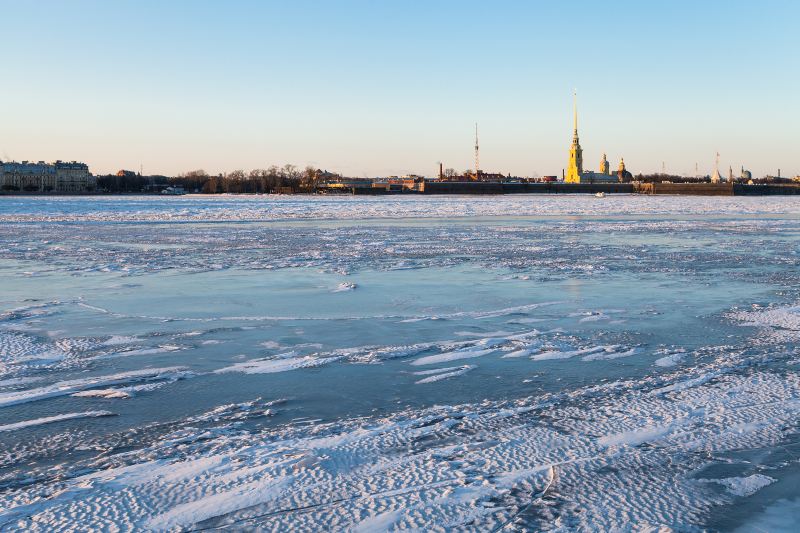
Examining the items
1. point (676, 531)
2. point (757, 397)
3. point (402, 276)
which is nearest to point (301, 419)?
point (676, 531)

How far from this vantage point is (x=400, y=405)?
14.3 ft

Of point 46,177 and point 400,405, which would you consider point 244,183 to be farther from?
point 400,405

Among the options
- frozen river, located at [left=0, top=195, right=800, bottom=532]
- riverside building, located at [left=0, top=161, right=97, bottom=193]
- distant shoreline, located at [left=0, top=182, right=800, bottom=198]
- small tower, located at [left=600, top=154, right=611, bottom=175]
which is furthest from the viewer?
small tower, located at [left=600, top=154, right=611, bottom=175]

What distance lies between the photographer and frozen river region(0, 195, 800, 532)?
3.02m

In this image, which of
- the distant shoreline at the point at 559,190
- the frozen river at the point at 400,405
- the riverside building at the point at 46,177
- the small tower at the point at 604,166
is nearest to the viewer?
the frozen river at the point at 400,405

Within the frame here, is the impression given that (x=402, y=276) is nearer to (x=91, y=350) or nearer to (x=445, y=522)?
(x=91, y=350)

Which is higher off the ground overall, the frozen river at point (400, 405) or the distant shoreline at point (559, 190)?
the distant shoreline at point (559, 190)

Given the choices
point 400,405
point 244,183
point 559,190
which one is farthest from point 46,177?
point 400,405

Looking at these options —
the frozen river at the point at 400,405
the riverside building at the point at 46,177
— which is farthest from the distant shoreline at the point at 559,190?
the frozen river at the point at 400,405

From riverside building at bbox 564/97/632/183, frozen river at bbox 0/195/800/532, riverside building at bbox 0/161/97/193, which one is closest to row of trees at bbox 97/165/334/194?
riverside building at bbox 0/161/97/193

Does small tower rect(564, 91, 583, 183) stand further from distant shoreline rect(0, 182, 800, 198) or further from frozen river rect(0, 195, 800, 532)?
frozen river rect(0, 195, 800, 532)

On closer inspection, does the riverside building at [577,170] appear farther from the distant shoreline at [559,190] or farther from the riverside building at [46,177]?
the riverside building at [46,177]

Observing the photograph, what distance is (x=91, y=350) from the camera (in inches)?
230

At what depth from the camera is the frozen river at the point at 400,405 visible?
3.02 m
